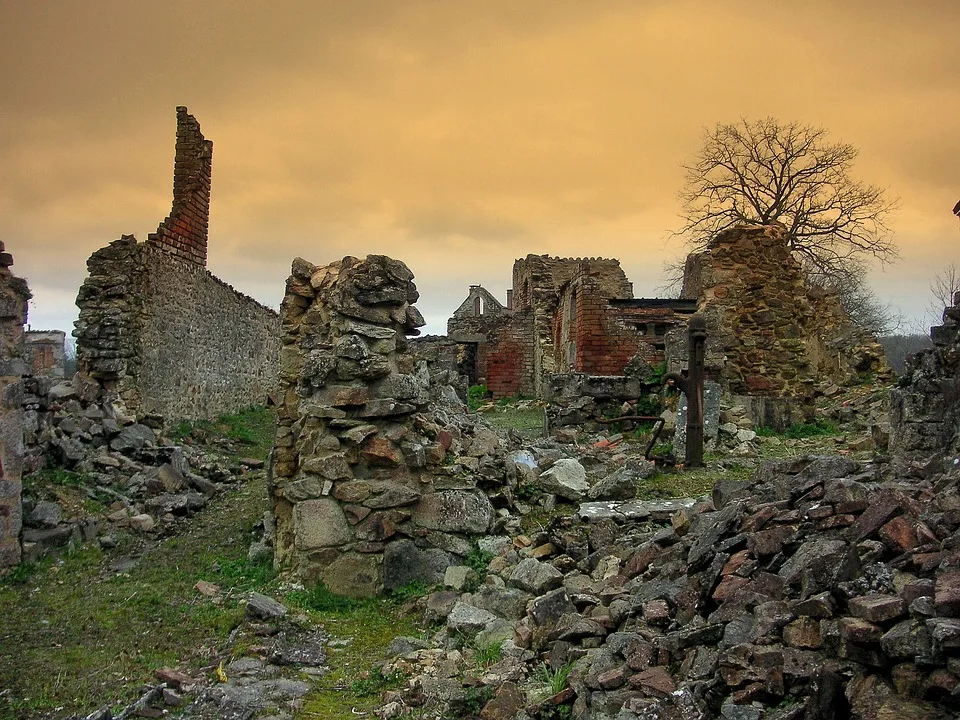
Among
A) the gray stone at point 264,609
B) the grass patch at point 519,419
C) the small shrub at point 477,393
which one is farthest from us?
the small shrub at point 477,393

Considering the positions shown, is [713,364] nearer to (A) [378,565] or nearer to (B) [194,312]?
(A) [378,565]

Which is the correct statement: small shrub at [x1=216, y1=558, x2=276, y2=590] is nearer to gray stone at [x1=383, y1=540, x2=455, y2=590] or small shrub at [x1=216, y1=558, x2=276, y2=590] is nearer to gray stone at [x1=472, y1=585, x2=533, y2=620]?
gray stone at [x1=383, y1=540, x2=455, y2=590]

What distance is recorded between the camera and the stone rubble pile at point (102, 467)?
7676mm

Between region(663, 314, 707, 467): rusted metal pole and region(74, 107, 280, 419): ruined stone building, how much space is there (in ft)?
28.8

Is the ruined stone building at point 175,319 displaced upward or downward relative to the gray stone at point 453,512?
upward

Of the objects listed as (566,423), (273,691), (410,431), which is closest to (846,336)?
(566,423)

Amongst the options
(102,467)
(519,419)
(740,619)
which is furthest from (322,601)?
(519,419)

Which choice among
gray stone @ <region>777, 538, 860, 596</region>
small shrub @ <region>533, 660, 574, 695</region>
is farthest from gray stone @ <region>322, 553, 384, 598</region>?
gray stone @ <region>777, 538, 860, 596</region>

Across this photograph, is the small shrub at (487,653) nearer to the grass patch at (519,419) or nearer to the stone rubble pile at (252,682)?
the stone rubble pile at (252,682)

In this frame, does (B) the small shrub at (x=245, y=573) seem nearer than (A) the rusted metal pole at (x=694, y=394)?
Yes

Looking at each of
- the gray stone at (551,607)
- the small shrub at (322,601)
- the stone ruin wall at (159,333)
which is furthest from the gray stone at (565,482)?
the stone ruin wall at (159,333)

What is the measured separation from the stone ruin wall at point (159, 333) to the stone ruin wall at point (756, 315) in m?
8.71

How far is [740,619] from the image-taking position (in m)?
3.31

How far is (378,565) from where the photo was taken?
227 inches
